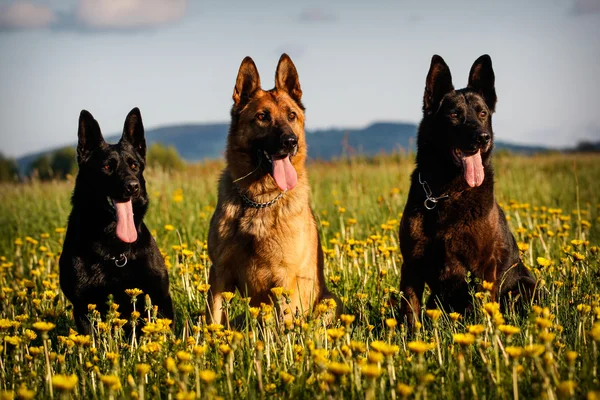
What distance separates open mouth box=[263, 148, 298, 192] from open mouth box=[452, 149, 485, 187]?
1224mm

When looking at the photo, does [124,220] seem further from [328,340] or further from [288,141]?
[328,340]

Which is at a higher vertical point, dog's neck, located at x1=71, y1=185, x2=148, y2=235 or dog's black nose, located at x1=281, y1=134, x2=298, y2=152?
dog's black nose, located at x1=281, y1=134, x2=298, y2=152

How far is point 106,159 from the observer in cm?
450

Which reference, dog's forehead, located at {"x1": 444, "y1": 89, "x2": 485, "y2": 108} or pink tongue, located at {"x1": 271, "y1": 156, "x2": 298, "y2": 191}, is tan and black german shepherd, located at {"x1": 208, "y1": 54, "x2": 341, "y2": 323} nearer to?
pink tongue, located at {"x1": 271, "y1": 156, "x2": 298, "y2": 191}

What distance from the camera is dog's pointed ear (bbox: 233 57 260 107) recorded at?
15.3 ft

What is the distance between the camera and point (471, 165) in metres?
4.19

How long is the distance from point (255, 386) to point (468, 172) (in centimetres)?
231

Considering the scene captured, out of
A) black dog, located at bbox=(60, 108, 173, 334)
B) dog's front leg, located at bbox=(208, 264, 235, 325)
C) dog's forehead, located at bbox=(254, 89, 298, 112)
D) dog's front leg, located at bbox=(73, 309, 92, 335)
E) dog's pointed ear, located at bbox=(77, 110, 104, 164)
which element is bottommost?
dog's front leg, located at bbox=(73, 309, 92, 335)

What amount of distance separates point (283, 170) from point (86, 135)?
1.64 m

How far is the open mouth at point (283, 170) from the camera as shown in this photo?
14.4 ft

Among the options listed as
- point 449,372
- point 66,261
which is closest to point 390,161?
point 66,261

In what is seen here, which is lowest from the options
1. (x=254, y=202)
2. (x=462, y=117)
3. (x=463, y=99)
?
(x=254, y=202)

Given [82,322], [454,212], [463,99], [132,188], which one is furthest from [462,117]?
[82,322]

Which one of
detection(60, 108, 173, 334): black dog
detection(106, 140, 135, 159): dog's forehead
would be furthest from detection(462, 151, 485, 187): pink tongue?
detection(106, 140, 135, 159): dog's forehead
